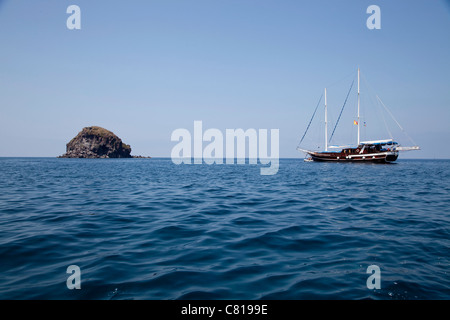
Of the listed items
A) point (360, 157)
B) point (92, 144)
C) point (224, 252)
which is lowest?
point (224, 252)

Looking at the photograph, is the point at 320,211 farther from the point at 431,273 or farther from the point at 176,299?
the point at 176,299

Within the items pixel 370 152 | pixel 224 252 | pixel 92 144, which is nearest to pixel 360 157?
pixel 370 152

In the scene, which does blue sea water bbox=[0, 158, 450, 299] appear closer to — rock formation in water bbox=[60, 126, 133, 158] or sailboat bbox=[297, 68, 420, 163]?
sailboat bbox=[297, 68, 420, 163]

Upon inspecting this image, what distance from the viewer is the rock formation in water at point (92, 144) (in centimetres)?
17775

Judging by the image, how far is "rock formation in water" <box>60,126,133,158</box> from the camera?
177750 mm

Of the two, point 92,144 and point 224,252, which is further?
point 92,144

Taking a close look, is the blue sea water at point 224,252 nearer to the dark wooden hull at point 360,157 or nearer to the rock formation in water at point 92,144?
the dark wooden hull at point 360,157

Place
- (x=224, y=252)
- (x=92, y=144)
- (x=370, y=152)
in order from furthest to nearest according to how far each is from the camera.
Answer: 1. (x=92, y=144)
2. (x=370, y=152)
3. (x=224, y=252)

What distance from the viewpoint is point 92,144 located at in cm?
17850

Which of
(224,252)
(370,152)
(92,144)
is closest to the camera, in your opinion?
(224,252)

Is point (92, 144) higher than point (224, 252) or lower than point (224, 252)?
higher

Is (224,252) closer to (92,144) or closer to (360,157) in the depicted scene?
(360,157)
